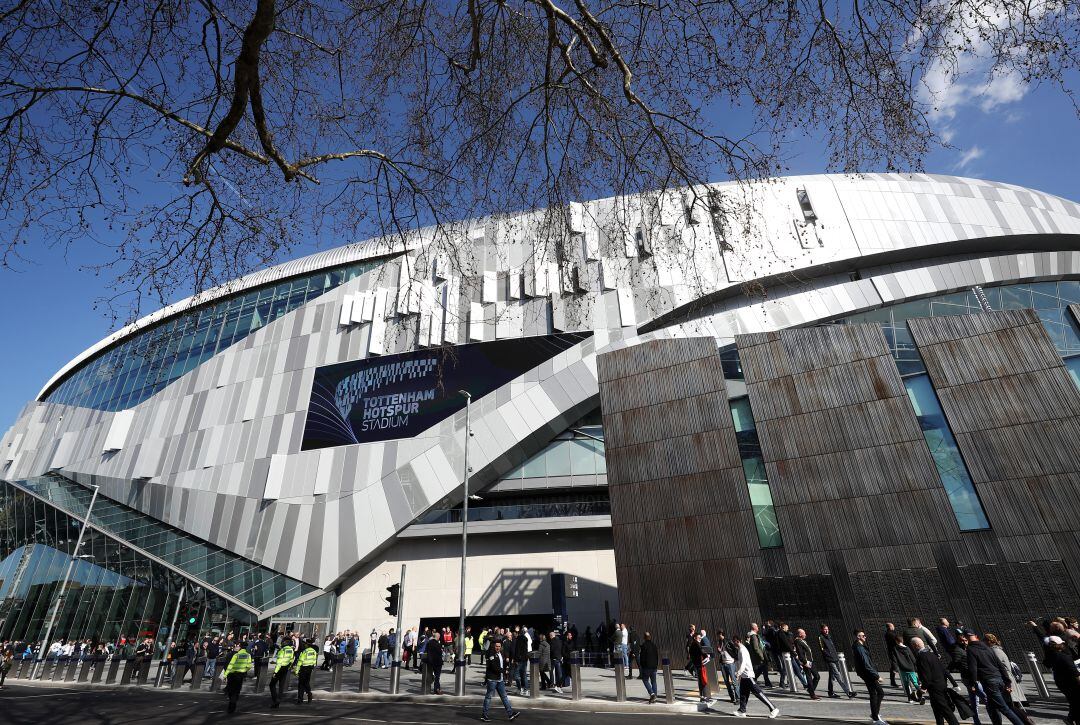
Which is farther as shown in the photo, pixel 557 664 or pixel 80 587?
pixel 80 587

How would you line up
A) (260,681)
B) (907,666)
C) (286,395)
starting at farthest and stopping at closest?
(286,395) < (260,681) < (907,666)

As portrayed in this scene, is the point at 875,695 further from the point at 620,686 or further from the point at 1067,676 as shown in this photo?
the point at 620,686

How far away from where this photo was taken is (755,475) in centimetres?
1900

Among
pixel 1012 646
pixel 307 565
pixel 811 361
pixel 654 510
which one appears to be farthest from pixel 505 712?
pixel 307 565

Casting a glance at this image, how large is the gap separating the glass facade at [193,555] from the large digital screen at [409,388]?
658 cm

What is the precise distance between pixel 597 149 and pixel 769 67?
5.57 ft

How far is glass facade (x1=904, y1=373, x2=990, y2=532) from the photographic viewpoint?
16062mm

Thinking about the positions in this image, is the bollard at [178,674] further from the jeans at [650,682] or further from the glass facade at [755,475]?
the glass facade at [755,475]

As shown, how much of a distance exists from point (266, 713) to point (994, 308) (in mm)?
31662

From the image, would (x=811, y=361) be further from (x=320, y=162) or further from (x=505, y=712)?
(x=320, y=162)

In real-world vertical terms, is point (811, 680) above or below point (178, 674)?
below

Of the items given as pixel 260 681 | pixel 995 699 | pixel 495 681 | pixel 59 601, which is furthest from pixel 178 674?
pixel 995 699

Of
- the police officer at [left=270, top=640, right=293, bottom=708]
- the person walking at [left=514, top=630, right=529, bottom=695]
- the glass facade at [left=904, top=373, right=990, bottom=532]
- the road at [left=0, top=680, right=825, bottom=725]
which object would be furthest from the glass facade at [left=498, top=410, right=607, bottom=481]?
the police officer at [left=270, top=640, right=293, bottom=708]

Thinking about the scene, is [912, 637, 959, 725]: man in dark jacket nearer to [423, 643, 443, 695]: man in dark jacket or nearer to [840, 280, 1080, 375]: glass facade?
Result: [423, 643, 443, 695]: man in dark jacket
